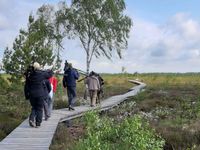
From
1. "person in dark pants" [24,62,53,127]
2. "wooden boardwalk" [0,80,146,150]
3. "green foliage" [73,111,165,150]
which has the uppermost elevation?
"person in dark pants" [24,62,53,127]

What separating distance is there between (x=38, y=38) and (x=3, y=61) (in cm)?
237

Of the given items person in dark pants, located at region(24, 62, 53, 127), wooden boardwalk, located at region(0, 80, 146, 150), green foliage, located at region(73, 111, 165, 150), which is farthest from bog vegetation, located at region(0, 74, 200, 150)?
person in dark pants, located at region(24, 62, 53, 127)

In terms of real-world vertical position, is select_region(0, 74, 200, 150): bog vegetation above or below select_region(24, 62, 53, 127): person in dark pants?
below

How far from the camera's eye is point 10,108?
78.6ft

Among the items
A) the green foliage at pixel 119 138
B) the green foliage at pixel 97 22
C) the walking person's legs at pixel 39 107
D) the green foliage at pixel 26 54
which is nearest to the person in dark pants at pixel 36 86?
the walking person's legs at pixel 39 107

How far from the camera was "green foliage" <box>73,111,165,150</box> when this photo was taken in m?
9.28

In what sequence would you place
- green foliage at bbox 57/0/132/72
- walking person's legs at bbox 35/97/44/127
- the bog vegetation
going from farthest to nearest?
green foliage at bbox 57/0/132/72
walking person's legs at bbox 35/97/44/127
the bog vegetation

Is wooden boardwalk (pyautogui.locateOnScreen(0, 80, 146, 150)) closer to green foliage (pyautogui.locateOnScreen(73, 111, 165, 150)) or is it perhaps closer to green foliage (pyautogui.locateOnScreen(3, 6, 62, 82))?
green foliage (pyautogui.locateOnScreen(73, 111, 165, 150))

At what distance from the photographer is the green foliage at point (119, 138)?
928 centimetres

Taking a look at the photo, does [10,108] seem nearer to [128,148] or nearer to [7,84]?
[7,84]

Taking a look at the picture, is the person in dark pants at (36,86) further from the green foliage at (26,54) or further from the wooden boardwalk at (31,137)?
the green foliage at (26,54)

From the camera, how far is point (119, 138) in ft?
35.8

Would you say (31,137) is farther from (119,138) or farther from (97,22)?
(97,22)

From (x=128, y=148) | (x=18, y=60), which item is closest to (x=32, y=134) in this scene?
(x=128, y=148)
